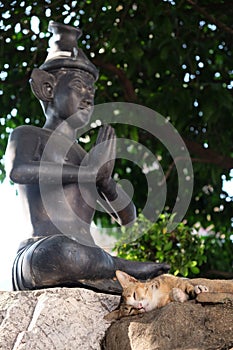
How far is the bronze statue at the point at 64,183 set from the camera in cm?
282

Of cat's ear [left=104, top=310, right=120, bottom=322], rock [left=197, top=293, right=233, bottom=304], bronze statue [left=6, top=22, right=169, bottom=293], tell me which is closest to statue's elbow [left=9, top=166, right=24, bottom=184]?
bronze statue [left=6, top=22, right=169, bottom=293]

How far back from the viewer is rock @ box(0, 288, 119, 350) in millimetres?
2562

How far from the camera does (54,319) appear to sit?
2598 millimetres

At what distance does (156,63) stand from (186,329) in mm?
3241

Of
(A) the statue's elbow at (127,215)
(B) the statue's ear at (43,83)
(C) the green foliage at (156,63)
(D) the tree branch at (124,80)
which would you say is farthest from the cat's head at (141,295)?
(D) the tree branch at (124,80)

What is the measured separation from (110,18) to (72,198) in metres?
1.88

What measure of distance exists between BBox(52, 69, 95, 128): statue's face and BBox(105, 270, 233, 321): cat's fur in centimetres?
103

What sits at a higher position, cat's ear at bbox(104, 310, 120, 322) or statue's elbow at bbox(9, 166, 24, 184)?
statue's elbow at bbox(9, 166, 24, 184)

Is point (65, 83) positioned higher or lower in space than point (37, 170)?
higher

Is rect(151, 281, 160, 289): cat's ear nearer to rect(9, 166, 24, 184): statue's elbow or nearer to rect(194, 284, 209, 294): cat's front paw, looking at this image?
rect(194, 284, 209, 294): cat's front paw

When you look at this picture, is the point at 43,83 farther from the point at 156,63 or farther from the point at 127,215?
the point at 156,63

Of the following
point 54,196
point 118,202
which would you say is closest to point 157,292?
point 54,196

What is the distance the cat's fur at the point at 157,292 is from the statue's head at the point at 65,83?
1065mm

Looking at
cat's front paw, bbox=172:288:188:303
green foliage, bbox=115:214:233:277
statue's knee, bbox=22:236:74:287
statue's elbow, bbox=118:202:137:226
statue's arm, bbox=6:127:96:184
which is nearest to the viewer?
cat's front paw, bbox=172:288:188:303
